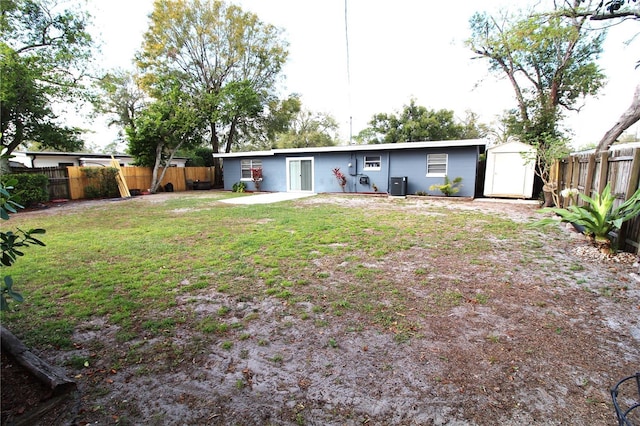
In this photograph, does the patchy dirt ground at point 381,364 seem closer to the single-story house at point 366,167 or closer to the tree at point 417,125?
the single-story house at point 366,167

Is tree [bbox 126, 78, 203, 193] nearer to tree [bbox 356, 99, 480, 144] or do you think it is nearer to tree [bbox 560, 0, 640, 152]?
tree [bbox 560, 0, 640, 152]

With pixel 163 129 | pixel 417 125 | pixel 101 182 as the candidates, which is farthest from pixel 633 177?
pixel 417 125

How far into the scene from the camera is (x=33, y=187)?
1064 centimetres

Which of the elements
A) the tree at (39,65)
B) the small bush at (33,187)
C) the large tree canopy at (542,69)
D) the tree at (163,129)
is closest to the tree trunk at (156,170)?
the tree at (163,129)

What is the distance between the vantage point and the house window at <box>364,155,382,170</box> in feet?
45.3

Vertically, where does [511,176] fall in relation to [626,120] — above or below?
below

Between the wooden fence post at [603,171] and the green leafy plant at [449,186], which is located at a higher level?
the wooden fence post at [603,171]

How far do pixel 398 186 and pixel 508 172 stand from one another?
406 centimetres

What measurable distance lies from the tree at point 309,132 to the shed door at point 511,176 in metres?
19.2

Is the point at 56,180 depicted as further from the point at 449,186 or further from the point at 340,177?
the point at 449,186

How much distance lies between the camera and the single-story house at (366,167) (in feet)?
39.8

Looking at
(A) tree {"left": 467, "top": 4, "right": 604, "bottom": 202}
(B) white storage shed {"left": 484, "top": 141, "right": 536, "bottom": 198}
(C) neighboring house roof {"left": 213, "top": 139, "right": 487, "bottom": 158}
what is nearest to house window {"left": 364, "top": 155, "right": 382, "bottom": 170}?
(C) neighboring house roof {"left": 213, "top": 139, "right": 487, "bottom": 158}

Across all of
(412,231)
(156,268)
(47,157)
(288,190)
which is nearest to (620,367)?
(412,231)

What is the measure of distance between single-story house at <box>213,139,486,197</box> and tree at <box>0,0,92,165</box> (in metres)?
7.81
